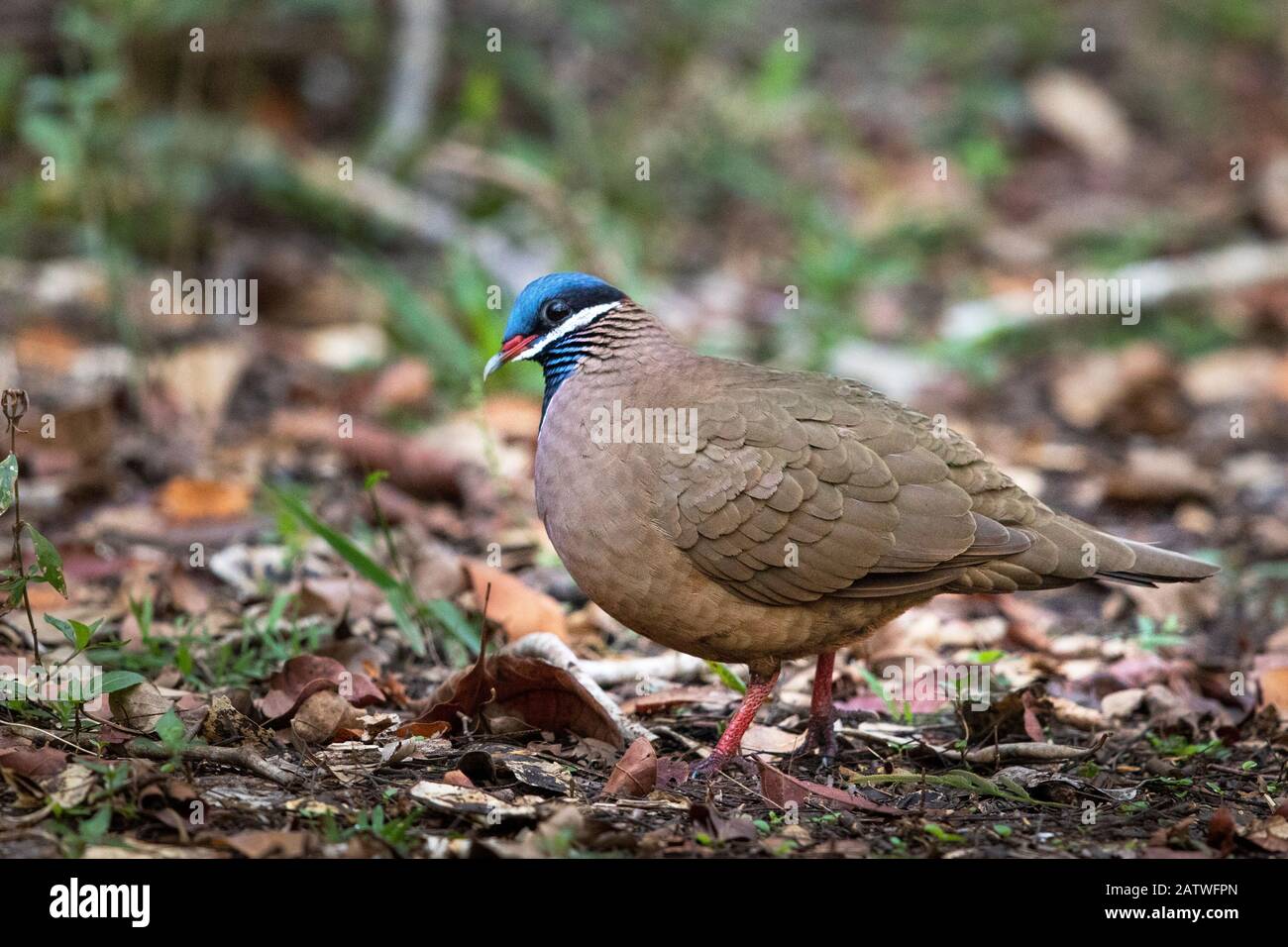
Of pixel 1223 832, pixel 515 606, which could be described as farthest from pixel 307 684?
pixel 1223 832

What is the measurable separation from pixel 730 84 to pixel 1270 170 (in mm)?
4006

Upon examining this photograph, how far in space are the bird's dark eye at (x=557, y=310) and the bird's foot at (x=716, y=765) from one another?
151 centimetres

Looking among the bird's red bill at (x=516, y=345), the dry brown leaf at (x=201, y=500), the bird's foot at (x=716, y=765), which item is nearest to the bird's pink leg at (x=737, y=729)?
the bird's foot at (x=716, y=765)

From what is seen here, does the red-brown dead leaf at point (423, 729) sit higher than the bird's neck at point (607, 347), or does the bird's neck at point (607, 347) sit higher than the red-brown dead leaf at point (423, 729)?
the bird's neck at point (607, 347)

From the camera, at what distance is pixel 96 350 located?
850 cm

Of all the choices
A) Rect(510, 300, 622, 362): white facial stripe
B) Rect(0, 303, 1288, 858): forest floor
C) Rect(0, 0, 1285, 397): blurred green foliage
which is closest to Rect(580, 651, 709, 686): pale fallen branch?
Rect(0, 303, 1288, 858): forest floor

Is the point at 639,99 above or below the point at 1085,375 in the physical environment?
above

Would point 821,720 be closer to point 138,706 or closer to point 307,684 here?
point 307,684

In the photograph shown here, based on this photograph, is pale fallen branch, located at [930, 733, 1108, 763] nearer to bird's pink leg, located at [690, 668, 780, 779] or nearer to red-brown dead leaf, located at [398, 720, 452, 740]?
bird's pink leg, located at [690, 668, 780, 779]

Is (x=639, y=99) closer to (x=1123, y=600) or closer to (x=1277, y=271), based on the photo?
(x=1277, y=271)
